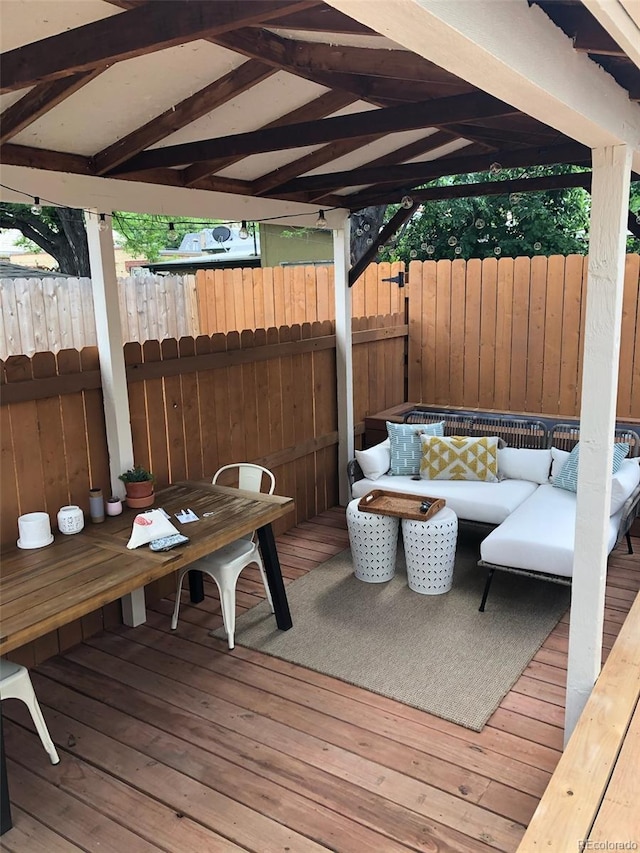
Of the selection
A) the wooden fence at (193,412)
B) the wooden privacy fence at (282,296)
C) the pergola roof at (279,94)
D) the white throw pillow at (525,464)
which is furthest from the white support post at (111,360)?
the wooden privacy fence at (282,296)

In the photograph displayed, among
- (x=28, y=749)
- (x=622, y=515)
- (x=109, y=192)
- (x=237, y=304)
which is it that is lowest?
(x=28, y=749)

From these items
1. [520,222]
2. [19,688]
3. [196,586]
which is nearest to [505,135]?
[196,586]

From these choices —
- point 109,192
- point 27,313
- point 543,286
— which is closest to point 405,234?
point 543,286

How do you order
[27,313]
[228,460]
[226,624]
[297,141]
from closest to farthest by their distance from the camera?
[297,141] < [226,624] < [228,460] < [27,313]

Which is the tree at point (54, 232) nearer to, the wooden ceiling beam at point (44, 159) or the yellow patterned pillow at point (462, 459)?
the wooden ceiling beam at point (44, 159)

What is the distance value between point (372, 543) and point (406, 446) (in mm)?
1113

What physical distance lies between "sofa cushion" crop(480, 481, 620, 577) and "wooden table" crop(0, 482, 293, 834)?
4.04 ft

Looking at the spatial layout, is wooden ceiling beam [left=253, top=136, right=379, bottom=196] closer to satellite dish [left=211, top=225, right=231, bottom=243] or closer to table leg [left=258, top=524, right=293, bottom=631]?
satellite dish [left=211, top=225, right=231, bottom=243]

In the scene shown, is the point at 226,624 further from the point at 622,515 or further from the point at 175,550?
the point at 622,515

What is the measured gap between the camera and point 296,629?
3.67 m

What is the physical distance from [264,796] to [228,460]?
2421 mm

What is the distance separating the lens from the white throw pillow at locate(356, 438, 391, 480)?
4.96 metres

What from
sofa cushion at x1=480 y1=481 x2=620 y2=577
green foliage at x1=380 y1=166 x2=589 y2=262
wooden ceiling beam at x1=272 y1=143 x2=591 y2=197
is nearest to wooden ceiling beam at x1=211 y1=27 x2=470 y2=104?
wooden ceiling beam at x1=272 y1=143 x2=591 y2=197

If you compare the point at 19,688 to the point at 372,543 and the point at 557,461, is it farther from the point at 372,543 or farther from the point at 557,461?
the point at 557,461
